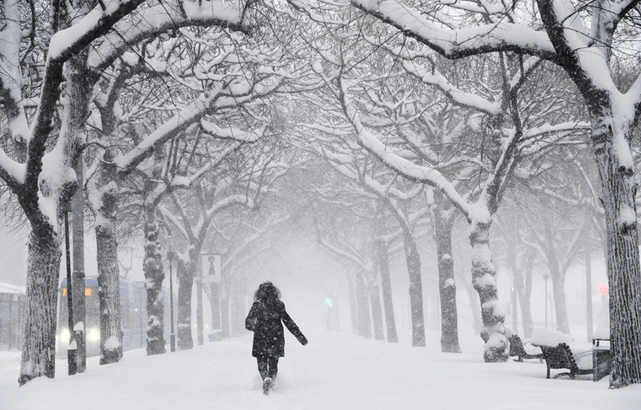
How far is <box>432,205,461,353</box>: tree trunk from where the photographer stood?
17.6 meters

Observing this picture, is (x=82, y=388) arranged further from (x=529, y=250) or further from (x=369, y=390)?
(x=529, y=250)

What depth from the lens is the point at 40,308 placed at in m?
9.47

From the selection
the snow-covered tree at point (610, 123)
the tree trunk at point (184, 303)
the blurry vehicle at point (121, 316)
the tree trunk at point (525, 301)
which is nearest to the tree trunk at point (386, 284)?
the tree trunk at point (184, 303)

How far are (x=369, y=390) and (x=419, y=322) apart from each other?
13549 mm

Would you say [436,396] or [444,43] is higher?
[444,43]

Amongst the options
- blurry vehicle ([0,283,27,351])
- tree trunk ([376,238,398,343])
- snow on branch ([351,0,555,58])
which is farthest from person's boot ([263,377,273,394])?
blurry vehicle ([0,283,27,351])

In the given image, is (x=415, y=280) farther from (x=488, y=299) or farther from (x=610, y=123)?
(x=610, y=123)

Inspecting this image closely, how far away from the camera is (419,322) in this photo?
22.2 metres

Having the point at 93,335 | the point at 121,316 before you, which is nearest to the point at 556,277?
the point at 121,316

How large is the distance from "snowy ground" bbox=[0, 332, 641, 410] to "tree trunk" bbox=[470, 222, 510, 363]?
2.69ft

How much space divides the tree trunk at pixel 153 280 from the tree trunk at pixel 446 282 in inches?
297

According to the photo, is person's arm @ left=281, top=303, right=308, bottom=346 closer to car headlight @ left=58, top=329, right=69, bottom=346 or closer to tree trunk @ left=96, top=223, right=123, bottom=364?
tree trunk @ left=96, top=223, right=123, bottom=364

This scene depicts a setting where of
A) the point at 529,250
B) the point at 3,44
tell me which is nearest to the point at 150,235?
the point at 3,44

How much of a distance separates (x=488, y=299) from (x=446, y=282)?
3965 mm
